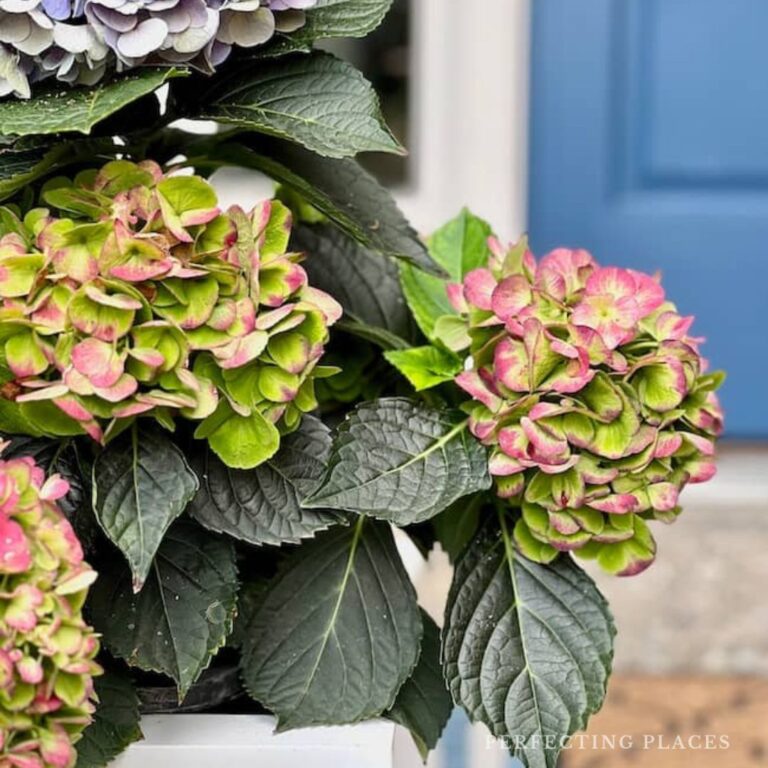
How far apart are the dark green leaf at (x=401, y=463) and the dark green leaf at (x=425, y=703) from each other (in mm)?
117

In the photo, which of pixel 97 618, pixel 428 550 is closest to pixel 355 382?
pixel 428 550

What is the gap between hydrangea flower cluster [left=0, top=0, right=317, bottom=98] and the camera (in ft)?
1.61

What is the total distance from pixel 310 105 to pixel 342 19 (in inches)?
2.0

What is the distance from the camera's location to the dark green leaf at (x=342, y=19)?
0.55m

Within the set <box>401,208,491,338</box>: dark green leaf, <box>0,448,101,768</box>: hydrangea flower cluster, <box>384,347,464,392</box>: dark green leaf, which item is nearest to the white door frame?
<box>401,208,491,338</box>: dark green leaf

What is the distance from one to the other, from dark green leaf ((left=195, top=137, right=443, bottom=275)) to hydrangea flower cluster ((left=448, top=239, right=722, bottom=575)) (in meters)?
0.06

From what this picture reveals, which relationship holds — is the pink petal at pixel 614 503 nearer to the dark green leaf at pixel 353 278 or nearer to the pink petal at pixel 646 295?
the pink petal at pixel 646 295

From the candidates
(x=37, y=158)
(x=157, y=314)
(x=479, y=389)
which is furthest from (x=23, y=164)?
(x=479, y=389)

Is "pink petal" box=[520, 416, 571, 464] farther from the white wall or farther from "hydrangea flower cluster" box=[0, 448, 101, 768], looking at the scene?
the white wall

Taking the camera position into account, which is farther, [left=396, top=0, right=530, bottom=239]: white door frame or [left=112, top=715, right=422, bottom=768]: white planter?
[left=396, top=0, right=530, bottom=239]: white door frame

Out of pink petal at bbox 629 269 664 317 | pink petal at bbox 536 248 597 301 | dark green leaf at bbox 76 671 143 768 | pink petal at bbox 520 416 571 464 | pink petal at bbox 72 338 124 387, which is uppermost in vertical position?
pink petal at bbox 72 338 124 387

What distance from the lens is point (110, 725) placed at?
20.4 inches

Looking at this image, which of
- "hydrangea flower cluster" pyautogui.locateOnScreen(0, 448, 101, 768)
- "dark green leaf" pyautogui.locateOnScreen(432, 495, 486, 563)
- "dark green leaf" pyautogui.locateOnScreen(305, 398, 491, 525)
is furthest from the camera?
"dark green leaf" pyautogui.locateOnScreen(432, 495, 486, 563)

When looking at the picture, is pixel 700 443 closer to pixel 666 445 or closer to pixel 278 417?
pixel 666 445
